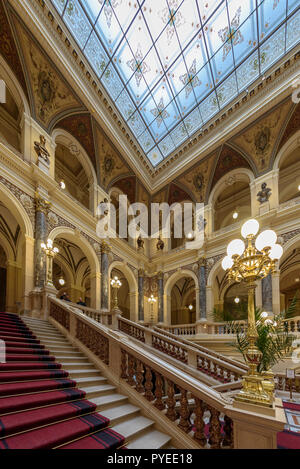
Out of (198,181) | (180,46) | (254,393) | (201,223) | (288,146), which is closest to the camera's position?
(254,393)

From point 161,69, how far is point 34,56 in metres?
5.08

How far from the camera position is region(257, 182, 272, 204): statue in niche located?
10624 millimetres

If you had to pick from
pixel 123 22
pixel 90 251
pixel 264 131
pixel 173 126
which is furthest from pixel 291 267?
pixel 123 22

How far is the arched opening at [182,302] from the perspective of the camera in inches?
716

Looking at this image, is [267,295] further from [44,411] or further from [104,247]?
[44,411]

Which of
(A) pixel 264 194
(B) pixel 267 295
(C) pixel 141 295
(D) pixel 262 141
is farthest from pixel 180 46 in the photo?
(C) pixel 141 295

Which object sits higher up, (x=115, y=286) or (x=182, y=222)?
(x=182, y=222)

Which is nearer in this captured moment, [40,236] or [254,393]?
[254,393]

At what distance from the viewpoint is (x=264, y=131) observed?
35.4ft

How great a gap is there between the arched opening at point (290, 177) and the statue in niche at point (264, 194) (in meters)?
2.99

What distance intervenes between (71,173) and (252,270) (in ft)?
44.6

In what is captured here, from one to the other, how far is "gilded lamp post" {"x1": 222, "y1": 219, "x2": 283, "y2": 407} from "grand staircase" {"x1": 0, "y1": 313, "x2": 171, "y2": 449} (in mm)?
1187

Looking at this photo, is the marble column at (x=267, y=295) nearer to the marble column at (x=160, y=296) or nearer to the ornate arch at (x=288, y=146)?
the ornate arch at (x=288, y=146)

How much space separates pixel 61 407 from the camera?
2.70m
